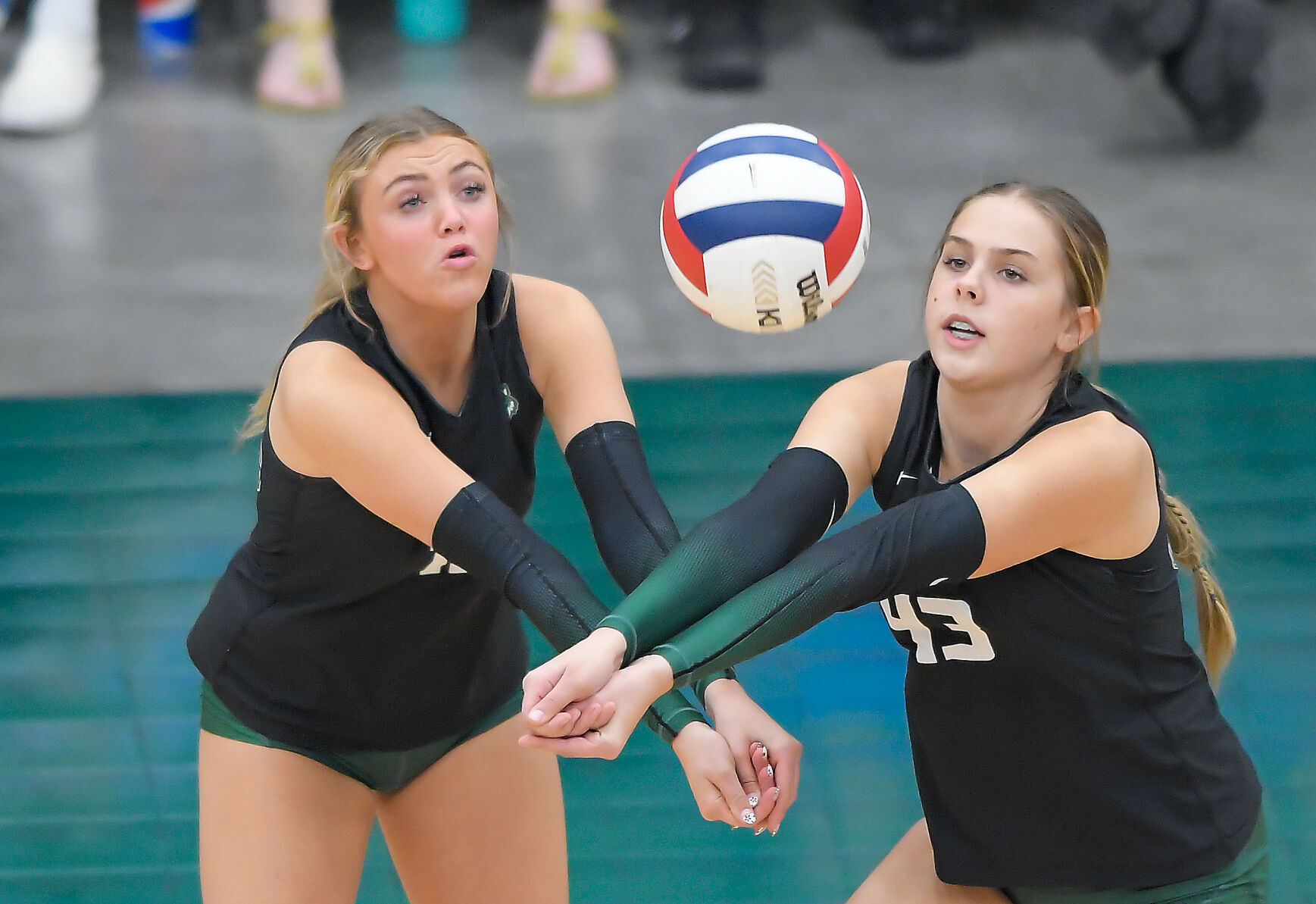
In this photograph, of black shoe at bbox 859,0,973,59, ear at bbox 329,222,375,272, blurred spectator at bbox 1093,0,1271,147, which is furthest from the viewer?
black shoe at bbox 859,0,973,59

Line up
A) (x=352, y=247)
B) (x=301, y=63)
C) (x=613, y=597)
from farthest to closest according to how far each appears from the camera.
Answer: (x=301, y=63), (x=613, y=597), (x=352, y=247)

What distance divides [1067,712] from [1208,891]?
0.32 m

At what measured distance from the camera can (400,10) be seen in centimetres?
753

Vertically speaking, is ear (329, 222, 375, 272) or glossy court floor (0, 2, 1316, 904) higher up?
ear (329, 222, 375, 272)

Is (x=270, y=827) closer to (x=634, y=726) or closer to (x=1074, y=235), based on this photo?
(x=634, y=726)

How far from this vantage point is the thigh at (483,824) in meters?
2.41

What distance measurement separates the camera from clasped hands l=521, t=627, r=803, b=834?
1.86m

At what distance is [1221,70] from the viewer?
6.18m

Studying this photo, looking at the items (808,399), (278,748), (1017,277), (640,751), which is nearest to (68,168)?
(808,399)

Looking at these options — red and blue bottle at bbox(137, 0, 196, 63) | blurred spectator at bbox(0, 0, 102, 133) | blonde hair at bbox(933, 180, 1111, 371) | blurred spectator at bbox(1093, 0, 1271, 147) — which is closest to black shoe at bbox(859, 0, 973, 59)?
blurred spectator at bbox(1093, 0, 1271, 147)

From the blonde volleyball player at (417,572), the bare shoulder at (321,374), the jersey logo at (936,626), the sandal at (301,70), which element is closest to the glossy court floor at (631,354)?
the sandal at (301,70)

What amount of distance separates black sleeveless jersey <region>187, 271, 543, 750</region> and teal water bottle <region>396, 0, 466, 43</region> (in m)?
5.48

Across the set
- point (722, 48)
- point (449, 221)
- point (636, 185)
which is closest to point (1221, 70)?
point (722, 48)

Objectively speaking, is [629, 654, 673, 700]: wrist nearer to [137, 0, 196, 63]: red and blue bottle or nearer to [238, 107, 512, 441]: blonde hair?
[238, 107, 512, 441]: blonde hair
